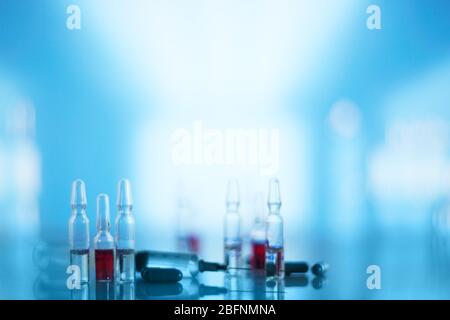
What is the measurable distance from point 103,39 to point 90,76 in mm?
138

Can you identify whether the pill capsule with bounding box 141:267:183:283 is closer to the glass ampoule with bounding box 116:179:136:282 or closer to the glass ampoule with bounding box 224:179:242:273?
the glass ampoule with bounding box 116:179:136:282

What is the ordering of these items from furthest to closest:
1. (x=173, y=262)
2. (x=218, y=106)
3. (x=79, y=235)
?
(x=218, y=106), (x=173, y=262), (x=79, y=235)

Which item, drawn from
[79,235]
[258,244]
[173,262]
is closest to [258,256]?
[258,244]

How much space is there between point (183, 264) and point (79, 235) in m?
0.29

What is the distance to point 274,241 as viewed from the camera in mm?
1649

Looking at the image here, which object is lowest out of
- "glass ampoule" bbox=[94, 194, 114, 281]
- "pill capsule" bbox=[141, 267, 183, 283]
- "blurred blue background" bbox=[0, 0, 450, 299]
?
"pill capsule" bbox=[141, 267, 183, 283]

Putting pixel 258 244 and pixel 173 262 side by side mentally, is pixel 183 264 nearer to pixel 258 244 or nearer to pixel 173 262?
pixel 173 262

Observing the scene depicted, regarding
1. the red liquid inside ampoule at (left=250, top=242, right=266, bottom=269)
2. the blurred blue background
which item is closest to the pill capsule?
the red liquid inside ampoule at (left=250, top=242, right=266, bottom=269)

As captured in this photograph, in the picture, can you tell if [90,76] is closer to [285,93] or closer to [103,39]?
[103,39]

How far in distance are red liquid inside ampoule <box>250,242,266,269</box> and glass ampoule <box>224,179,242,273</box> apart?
0.15 feet

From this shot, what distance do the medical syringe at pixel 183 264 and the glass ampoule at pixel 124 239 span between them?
0.08 m

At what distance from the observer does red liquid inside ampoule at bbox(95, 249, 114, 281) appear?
5.10 ft

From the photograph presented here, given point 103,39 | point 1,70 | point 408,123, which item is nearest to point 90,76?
point 103,39

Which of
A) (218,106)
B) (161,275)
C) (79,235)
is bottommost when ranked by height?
(161,275)
